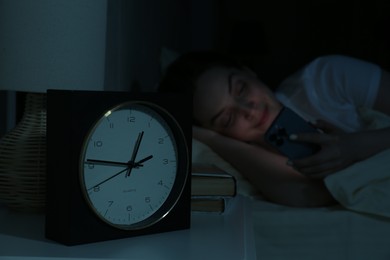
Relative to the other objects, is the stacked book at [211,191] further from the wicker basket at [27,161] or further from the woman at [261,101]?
the woman at [261,101]

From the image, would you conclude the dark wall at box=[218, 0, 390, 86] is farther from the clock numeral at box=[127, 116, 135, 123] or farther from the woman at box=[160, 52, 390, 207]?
the clock numeral at box=[127, 116, 135, 123]

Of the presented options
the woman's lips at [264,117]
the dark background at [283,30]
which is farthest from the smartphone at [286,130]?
the dark background at [283,30]

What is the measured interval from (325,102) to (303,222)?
49 centimetres

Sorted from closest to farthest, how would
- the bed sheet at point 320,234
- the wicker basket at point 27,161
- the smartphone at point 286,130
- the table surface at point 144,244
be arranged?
1. the table surface at point 144,244
2. the wicker basket at point 27,161
3. the bed sheet at point 320,234
4. the smartphone at point 286,130

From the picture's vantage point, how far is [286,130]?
1145 millimetres

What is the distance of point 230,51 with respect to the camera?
303cm

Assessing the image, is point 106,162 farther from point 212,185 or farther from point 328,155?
point 328,155

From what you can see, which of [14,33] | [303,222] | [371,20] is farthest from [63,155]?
[371,20]

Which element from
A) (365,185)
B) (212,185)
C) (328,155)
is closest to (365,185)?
(365,185)

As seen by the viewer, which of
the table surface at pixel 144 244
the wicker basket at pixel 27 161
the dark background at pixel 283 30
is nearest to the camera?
the table surface at pixel 144 244

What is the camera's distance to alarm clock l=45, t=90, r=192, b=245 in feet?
2.01

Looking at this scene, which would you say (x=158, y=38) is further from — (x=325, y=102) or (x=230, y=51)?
(x=230, y=51)

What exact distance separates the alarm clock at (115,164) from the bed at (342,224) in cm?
39

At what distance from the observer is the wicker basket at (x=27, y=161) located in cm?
74
